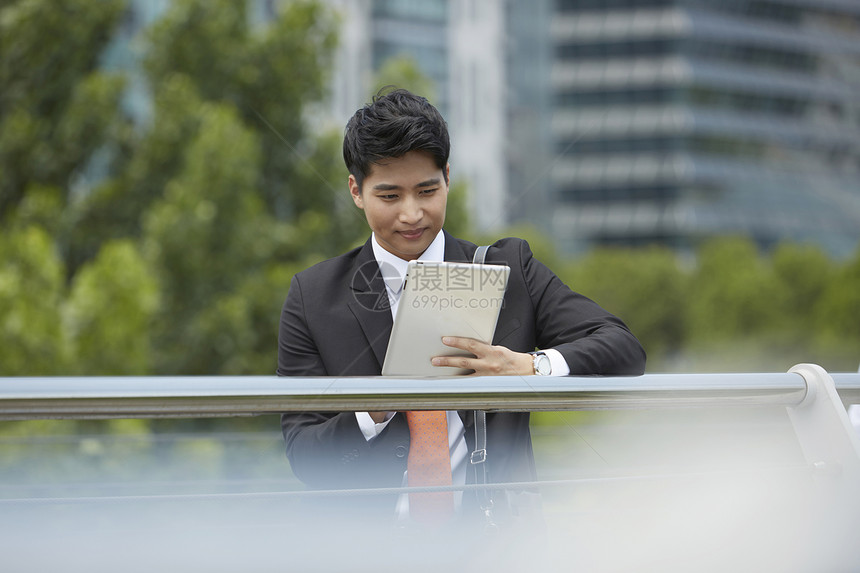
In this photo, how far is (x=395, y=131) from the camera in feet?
7.02

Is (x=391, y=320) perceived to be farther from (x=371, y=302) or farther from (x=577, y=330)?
(x=577, y=330)

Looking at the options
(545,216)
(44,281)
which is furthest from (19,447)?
(545,216)

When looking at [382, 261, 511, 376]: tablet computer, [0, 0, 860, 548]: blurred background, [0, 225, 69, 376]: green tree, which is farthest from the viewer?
[0, 225, 69, 376]: green tree

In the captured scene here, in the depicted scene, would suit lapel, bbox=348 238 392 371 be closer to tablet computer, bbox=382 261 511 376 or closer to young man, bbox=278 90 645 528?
young man, bbox=278 90 645 528

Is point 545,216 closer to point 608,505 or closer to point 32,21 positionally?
point 32,21

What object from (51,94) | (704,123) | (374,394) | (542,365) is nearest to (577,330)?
(542,365)

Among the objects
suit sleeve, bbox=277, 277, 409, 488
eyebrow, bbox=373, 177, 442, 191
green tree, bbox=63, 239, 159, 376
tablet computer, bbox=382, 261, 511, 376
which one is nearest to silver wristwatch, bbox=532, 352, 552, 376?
tablet computer, bbox=382, 261, 511, 376

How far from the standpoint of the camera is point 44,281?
29.2 ft

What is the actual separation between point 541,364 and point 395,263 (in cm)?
44

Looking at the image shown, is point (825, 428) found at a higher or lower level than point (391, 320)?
lower

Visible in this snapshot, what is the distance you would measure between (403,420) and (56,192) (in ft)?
30.3

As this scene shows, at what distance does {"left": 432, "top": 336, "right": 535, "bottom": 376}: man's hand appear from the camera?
1.93 meters

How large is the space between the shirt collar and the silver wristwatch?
1.20 ft

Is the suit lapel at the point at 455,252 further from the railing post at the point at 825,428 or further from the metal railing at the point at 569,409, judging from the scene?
the railing post at the point at 825,428
